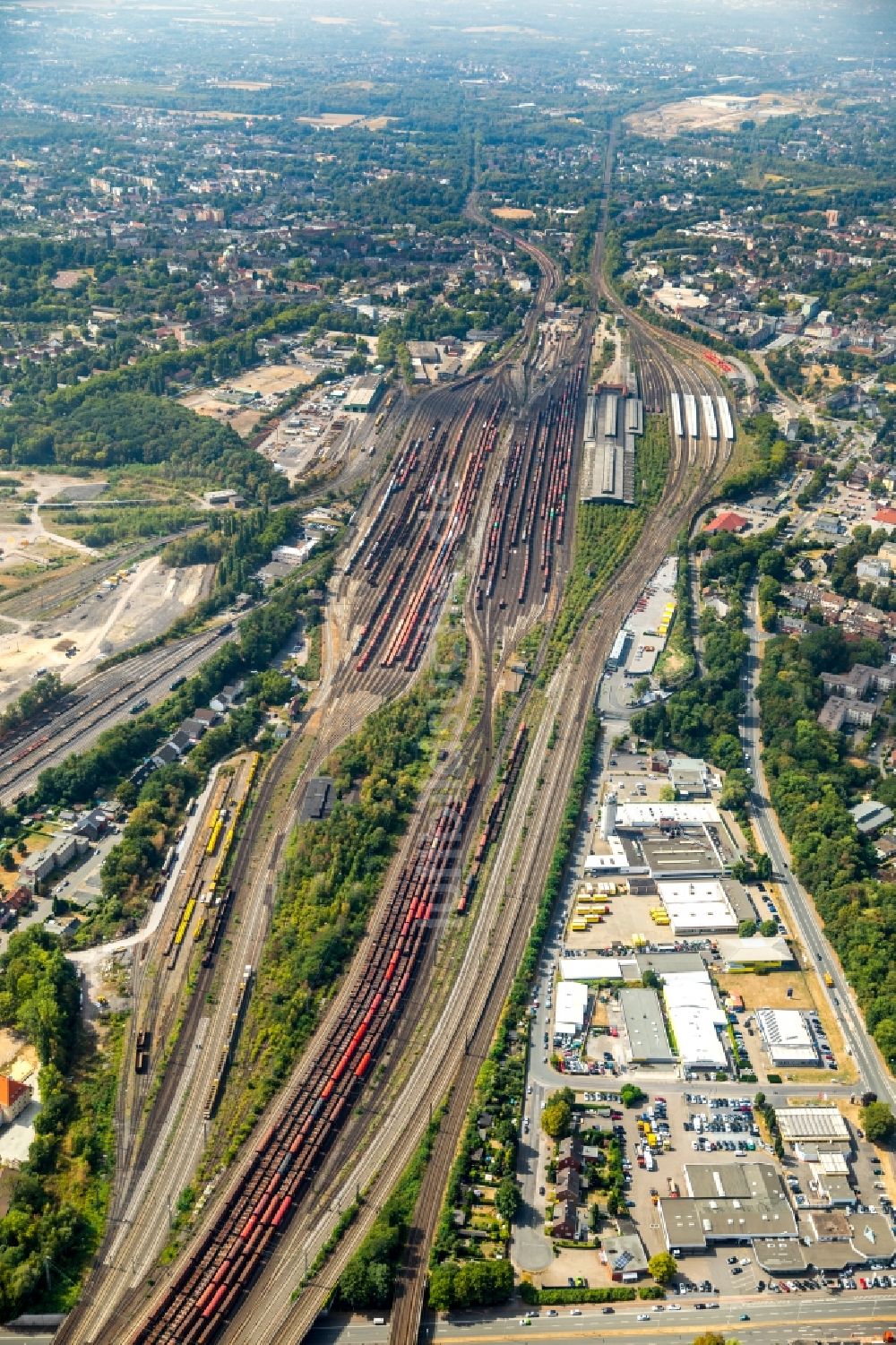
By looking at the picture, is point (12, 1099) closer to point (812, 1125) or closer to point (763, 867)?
point (812, 1125)

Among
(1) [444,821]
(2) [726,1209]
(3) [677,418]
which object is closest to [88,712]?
(1) [444,821]

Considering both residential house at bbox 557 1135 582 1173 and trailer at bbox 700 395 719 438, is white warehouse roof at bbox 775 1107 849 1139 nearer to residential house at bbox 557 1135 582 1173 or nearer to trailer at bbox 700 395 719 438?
residential house at bbox 557 1135 582 1173

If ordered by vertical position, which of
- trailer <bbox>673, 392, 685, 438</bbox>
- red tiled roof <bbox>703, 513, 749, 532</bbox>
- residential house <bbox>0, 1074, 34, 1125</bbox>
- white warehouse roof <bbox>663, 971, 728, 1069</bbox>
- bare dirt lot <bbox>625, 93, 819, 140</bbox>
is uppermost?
bare dirt lot <bbox>625, 93, 819, 140</bbox>

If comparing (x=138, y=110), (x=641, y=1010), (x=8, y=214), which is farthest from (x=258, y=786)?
(x=138, y=110)

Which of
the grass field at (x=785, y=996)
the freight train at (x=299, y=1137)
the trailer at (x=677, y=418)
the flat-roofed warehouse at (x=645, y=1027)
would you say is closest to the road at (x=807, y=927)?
the grass field at (x=785, y=996)

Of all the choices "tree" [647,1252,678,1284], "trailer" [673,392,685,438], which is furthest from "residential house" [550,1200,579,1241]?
"trailer" [673,392,685,438]

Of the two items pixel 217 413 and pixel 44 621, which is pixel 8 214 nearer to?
pixel 217 413

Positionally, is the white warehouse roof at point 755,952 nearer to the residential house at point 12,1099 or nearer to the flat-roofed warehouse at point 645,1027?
the flat-roofed warehouse at point 645,1027
